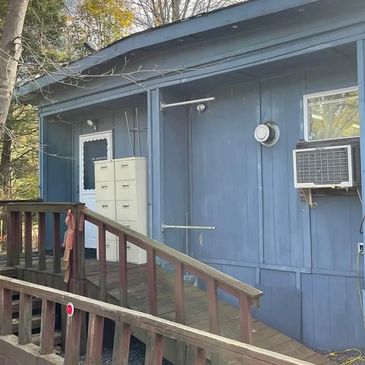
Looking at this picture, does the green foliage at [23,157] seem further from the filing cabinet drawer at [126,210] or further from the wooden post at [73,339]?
the wooden post at [73,339]

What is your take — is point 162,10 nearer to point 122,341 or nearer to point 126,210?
point 126,210

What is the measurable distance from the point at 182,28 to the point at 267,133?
139 centimetres

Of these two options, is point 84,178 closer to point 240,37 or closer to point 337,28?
point 240,37

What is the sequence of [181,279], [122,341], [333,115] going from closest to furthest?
[122,341]
[181,279]
[333,115]

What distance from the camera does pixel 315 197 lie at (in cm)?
443

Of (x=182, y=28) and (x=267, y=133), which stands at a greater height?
(x=182, y=28)

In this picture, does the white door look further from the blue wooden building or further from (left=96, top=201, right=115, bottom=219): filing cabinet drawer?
(left=96, top=201, right=115, bottom=219): filing cabinet drawer

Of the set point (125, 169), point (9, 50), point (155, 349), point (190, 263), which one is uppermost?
point (9, 50)

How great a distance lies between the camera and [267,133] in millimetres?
→ 4684

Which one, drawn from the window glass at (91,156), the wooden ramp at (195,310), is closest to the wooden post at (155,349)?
the wooden ramp at (195,310)

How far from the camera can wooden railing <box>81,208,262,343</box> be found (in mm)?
3146

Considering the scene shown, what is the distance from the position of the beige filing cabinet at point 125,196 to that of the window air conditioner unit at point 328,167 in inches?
80.7

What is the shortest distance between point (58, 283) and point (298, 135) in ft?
9.29

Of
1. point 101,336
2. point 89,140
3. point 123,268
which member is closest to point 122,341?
point 101,336
